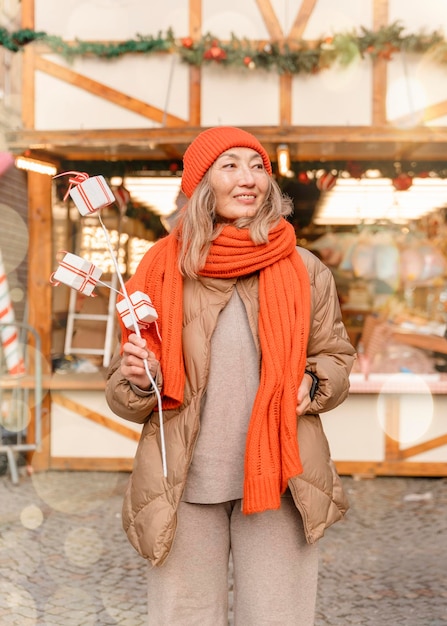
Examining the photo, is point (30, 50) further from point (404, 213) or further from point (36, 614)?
point (36, 614)

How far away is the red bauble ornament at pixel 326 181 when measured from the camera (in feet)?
22.9

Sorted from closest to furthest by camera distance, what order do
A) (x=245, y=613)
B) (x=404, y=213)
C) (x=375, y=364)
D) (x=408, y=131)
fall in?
(x=245, y=613) < (x=408, y=131) < (x=375, y=364) < (x=404, y=213)

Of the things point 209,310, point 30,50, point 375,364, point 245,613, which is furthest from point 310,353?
point 30,50

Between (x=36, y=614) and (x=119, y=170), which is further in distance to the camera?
(x=119, y=170)

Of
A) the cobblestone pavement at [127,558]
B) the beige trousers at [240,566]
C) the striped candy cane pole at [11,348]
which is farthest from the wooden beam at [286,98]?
the beige trousers at [240,566]

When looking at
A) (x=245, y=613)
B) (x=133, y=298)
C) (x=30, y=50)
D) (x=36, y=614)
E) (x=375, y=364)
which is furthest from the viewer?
(x=375, y=364)

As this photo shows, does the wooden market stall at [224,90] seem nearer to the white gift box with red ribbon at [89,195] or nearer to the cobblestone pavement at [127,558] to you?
the cobblestone pavement at [127,558]

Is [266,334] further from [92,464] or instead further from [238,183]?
[92,464]

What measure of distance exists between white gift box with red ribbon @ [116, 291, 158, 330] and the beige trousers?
60 centimetres

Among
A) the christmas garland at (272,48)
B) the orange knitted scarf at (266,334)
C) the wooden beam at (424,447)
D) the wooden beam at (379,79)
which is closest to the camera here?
the orange knitted scarf at (266,334)

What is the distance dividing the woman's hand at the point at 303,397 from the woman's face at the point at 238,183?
1.86 feet

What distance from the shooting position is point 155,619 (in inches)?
90.7

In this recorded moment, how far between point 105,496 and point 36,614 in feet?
6.95

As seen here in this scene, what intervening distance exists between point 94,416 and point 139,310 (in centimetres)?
459
